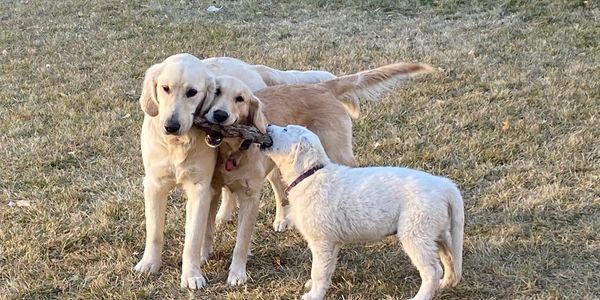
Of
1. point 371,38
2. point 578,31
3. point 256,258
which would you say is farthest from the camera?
point 371,38

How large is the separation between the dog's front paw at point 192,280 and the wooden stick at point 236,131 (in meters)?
0.82

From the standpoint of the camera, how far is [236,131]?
379 cm

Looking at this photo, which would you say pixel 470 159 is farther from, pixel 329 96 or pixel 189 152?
pixel 189 152

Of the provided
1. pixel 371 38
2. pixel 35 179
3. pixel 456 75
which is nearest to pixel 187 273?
pixel 35 179

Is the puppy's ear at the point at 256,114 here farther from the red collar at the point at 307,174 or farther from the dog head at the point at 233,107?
the red collar at the point at 307,174

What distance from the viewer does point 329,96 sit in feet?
15.2

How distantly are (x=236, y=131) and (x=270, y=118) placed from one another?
1.54ft

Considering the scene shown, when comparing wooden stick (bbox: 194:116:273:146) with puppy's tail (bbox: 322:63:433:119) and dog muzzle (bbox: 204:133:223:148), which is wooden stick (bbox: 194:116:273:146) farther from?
puppy's tail (bbox: 322:63:433:119)

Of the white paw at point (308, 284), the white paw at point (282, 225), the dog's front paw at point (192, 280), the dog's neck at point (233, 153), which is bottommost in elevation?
the white paw at point (282, 225)

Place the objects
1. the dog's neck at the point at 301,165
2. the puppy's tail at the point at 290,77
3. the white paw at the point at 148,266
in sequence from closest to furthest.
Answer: the dog's neck at the point at 301,165 < the white paw at the point at 148,266 < the puppy's tail at the point at 290,77

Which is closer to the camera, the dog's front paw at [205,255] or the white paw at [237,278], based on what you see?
the white paw at [237,278]

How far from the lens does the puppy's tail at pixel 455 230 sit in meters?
3.57

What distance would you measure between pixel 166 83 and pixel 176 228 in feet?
4.42

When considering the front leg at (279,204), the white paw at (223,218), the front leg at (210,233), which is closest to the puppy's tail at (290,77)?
the front leg at (279,204)
